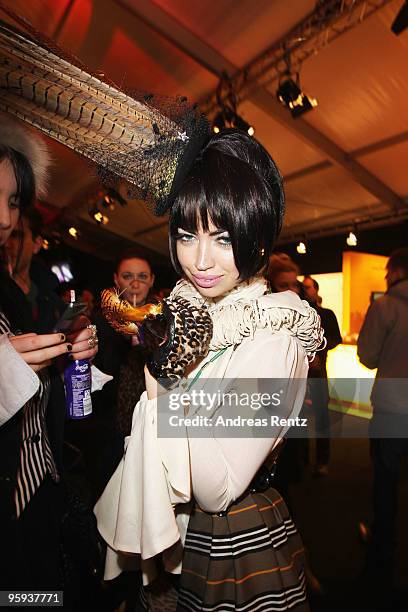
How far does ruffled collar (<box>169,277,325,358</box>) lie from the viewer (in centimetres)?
101

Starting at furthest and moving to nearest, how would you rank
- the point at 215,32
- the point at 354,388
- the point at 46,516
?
the point at 354,388 < the point at 215,32 < the point at 46,516

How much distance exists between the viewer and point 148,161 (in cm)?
103

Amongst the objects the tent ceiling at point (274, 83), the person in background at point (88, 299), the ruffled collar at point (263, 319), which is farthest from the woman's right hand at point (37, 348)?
the tent ceiling at point (274, 83)

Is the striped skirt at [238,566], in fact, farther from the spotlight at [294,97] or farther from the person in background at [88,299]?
the spotlight at [294,97]

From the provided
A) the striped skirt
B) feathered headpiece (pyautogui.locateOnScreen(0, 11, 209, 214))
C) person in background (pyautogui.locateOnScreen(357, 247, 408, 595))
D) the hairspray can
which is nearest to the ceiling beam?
person in background (pyautogui.locateOnScreen(357, 247, 408, 595))

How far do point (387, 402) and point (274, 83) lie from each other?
4.24 meters

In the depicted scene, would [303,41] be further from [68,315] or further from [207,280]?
[68,315]

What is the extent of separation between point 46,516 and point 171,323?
35.4 inches

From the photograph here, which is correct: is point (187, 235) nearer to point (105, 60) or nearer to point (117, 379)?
point (117, 379)

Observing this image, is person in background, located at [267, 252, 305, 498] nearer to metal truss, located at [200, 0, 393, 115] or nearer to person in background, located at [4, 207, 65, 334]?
person in background, located at [4, 207, 65, 334]

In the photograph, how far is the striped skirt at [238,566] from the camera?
3.24 feet

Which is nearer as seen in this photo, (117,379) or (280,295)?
(280,295)

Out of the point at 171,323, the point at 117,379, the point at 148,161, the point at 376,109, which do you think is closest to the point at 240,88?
the point at 376,109

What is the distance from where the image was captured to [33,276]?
1.72 m
